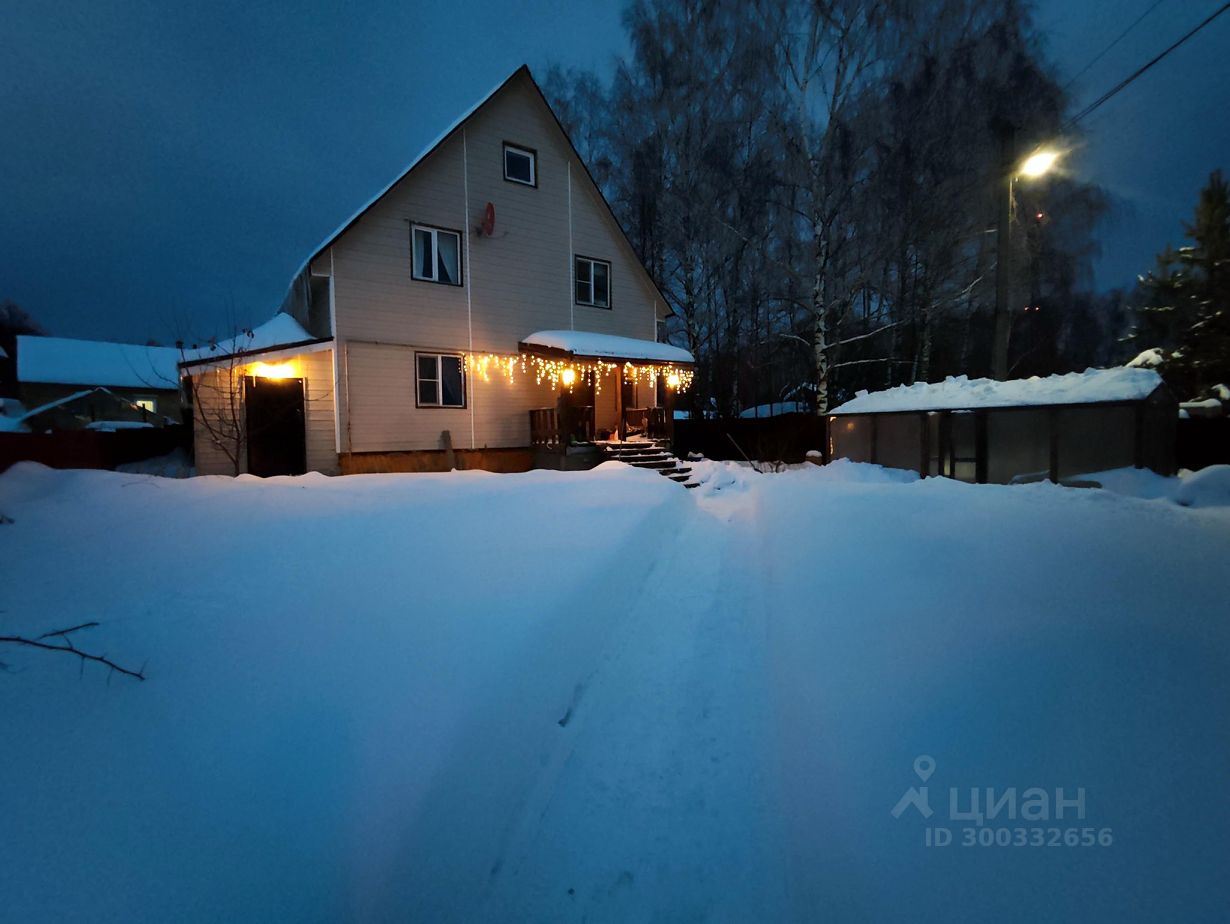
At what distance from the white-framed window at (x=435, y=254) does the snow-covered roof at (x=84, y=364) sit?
21392mm

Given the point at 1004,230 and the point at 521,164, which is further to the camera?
the point at 521,164

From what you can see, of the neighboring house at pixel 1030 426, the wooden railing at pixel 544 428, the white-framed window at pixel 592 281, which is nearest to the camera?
the neighboring house at pixel 1030 426

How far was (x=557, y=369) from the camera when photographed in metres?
13.1

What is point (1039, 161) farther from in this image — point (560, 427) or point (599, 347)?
point (560, 427)

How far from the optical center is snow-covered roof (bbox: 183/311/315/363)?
10789 millimetres

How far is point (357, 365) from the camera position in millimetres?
10555

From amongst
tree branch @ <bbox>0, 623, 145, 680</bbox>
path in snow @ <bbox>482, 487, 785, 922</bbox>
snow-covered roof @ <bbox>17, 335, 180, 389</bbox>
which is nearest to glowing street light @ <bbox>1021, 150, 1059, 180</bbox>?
path in snow @ <bbox>482, 487, 785, 922</bbox>

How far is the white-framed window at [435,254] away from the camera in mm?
11195

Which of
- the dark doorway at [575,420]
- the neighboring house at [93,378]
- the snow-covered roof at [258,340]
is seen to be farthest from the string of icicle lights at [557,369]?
the neighboring house at [93,378]

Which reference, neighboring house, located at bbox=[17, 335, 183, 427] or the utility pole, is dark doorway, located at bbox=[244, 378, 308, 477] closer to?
the utility pole

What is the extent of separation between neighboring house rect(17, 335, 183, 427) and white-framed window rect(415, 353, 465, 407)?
19.9 metres

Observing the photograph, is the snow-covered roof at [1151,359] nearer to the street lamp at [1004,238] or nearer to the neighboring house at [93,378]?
the street lamp at [1004,238]

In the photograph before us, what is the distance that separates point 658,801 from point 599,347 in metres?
10.4

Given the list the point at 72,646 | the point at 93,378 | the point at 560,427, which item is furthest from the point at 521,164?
the point at 93,378
